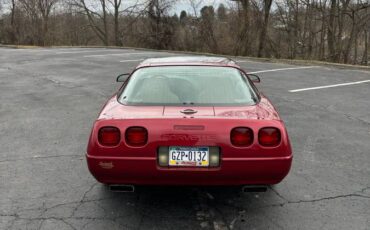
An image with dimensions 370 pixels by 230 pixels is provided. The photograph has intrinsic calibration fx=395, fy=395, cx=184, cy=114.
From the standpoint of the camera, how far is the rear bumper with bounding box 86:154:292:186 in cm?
317

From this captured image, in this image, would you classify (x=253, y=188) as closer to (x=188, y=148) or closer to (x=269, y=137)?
(x=269, y=137)

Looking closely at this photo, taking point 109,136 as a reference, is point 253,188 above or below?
below

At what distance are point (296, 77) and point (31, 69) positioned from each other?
9.29m

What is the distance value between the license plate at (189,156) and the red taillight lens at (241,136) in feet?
0.77

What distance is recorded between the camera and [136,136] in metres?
3.21

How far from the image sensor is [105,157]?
323 cm

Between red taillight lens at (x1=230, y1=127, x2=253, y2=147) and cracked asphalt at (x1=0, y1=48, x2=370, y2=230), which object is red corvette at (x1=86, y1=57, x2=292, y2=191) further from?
cracked asphalt at (x1=0, y1=48, x2=370, y2=230)

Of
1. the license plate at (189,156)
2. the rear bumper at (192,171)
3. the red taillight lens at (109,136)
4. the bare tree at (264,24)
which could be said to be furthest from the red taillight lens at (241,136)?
the bare tree at (264,24)

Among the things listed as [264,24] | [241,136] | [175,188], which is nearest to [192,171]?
[241,136]

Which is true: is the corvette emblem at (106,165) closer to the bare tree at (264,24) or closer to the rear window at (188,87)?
the rear window at (188,87)

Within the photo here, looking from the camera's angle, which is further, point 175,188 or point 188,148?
point 175,188

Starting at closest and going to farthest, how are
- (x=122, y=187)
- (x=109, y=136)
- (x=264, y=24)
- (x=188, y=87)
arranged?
(x=109, y=136)
(x=122, y=187)
(x=188, y=87)
(x=264, y=24)

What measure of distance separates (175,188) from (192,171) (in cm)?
93

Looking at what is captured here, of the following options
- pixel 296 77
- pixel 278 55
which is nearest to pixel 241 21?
pixel 278 55
